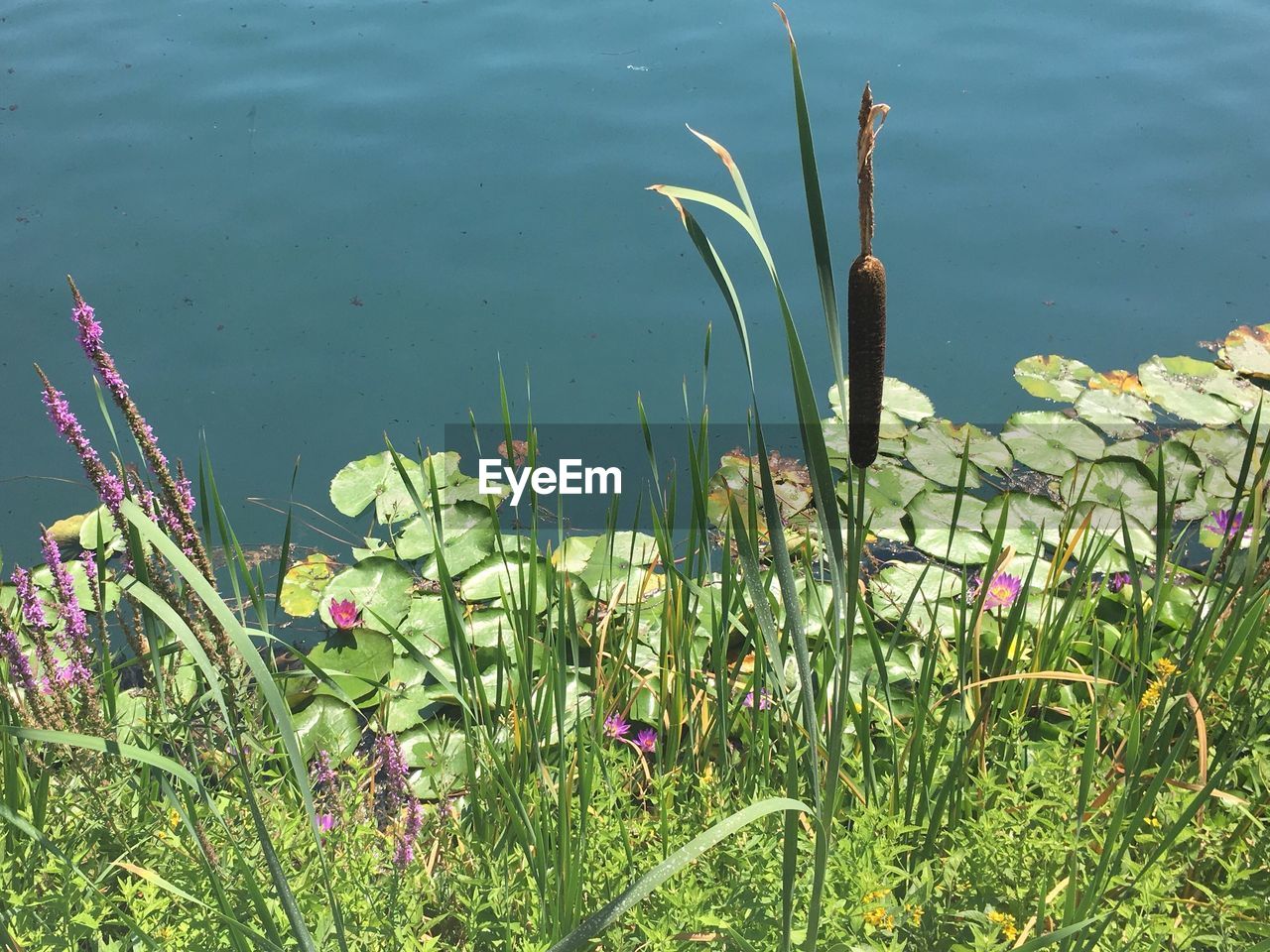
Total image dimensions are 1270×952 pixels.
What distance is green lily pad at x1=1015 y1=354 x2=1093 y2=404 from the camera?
2738 millimetres

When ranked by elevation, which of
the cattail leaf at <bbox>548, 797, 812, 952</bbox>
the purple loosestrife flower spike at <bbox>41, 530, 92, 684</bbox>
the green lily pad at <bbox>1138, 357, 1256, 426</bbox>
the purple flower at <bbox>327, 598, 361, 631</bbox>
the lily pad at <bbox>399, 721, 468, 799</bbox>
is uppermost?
the cattail leaf at <bbox>548, 797, 812, 952</bbox>

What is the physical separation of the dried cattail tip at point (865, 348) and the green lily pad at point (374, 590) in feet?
5.47

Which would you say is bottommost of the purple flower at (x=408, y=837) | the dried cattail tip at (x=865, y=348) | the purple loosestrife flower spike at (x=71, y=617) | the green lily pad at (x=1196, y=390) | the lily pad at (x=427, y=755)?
the lily pad at (x=427, y=755)

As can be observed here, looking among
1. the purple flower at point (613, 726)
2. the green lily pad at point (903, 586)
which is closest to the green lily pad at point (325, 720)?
the purple flower at point (613, 726)

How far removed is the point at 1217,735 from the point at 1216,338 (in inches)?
76.2

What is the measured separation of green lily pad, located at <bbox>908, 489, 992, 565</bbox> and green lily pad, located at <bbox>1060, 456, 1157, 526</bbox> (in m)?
0.23

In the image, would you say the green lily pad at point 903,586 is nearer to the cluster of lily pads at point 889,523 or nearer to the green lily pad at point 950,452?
the cluster of lily pads at point 889,523

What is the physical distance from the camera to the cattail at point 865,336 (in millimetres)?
553

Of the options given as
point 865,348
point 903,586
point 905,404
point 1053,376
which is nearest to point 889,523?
point 903,586

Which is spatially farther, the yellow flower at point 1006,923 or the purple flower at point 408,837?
the purple flower at point 408,837

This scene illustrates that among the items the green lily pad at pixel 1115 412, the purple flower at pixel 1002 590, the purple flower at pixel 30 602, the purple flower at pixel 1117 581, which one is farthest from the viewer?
the green lily pad at pixel 1115 412

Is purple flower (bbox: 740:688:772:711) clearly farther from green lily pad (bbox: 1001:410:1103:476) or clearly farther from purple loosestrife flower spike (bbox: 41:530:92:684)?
green lily pad (bbox: 1001:410:1103:476)

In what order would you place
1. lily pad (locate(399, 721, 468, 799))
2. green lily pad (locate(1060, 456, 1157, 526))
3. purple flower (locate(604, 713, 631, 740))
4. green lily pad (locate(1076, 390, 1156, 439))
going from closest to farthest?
purple flower (locate(604, 713, 631, 740))
lily pad (locate(399, 721, 468, 799))
green lily pad (locate(1060, 456, 1157, 526))
green lily pad (locate(1076, 390, 1156, 439))

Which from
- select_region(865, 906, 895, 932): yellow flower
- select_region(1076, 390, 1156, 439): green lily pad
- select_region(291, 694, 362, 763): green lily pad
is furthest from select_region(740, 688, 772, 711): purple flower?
select_region(1076, 390, 1156, 439): green lily pad
